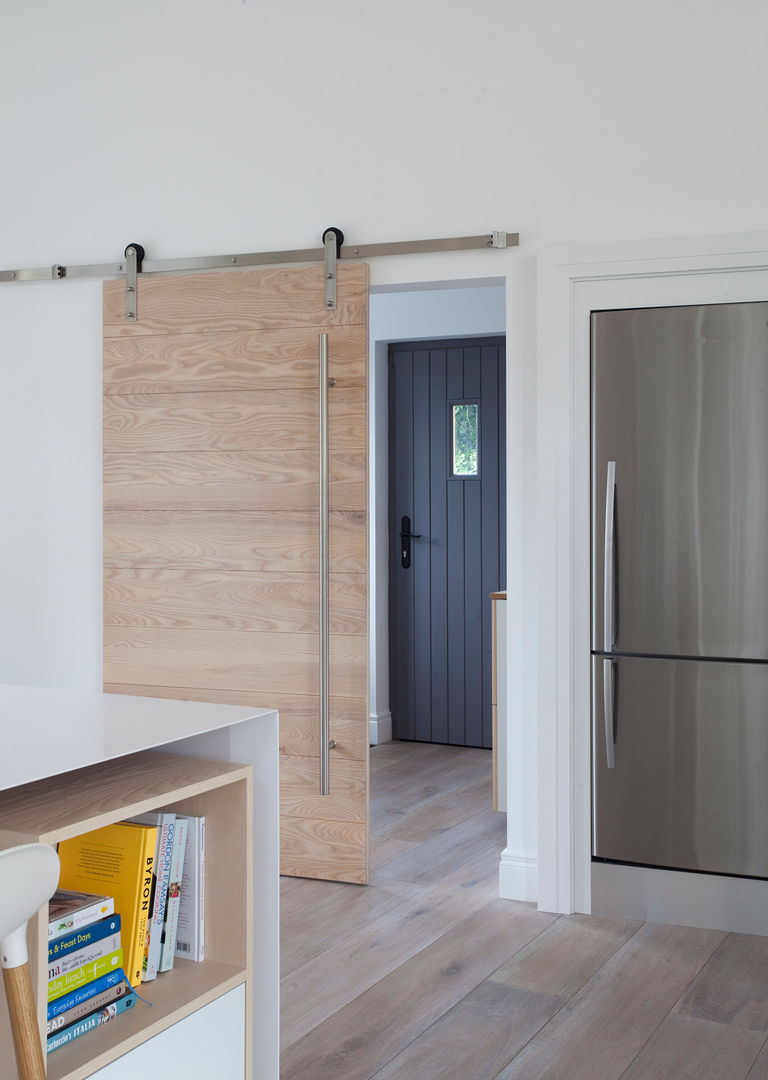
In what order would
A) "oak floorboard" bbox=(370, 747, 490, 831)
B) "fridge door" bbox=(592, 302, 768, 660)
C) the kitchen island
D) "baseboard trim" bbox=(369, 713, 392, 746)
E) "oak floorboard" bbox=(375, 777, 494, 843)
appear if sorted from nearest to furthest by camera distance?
the kitchen island
"fridge door" bbox=(592, 302, 768, 660)
"oak floorboard" bbox=(375, 777, 494, 843)
"oak floorboard" bbox=(370, 747, 490, 831)
"baseboard trim" bbox=(369, 713, 392, 746)

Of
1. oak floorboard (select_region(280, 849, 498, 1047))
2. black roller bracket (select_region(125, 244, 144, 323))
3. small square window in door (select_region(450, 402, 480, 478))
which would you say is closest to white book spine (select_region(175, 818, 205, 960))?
oak floorboard (select_region(280, 849, 498, 1047))

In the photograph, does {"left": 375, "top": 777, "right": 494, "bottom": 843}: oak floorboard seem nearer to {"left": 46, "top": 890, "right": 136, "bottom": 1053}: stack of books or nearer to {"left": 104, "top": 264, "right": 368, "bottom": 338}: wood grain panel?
{"left": 104, "top": 264, "right": 368, "bottom": 338}: wood grain panel

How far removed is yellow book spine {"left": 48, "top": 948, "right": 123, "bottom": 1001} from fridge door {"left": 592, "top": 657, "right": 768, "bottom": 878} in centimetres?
178

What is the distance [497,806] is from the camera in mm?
3992

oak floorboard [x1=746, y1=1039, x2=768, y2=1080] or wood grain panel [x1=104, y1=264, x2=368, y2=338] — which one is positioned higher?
wood grain panel [x1=104, y1=264, x2=368, y2=338]

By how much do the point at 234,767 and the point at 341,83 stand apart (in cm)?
249

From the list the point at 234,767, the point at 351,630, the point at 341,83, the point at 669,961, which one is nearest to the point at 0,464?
the point at 351,630

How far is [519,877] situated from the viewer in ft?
10.5

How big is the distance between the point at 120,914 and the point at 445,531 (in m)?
3.88

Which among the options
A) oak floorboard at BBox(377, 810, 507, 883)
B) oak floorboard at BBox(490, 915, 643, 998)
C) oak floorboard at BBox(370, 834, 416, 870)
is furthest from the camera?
oak floorboard at BBox(370, 834, 416, 870)

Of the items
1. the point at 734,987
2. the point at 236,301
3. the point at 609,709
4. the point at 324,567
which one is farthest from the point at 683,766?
the point at 236,301

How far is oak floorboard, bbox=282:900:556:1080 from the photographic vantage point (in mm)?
2217

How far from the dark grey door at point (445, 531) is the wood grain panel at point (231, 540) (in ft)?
6.54

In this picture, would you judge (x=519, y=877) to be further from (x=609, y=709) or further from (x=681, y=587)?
(x=681, y=587)
